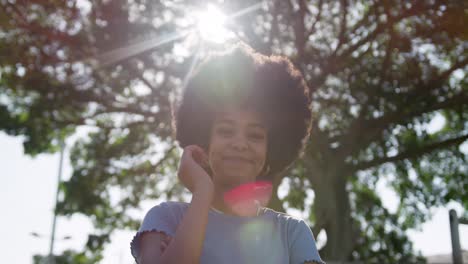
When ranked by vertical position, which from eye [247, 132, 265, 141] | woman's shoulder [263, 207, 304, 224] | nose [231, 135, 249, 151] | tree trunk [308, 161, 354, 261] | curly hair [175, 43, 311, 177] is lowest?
woman's shoulder [263, 207, 304, 224]

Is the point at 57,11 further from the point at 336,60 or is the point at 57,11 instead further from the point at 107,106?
the point at 336,60

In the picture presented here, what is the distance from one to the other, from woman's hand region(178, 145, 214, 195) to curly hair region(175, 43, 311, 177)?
0.41ft

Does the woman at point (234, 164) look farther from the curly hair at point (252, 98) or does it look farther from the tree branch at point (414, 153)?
the tree branch at point (414, 153)

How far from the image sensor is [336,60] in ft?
43.1

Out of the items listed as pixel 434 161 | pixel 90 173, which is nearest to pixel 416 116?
pixel 434 161

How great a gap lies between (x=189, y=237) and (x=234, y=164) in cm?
44

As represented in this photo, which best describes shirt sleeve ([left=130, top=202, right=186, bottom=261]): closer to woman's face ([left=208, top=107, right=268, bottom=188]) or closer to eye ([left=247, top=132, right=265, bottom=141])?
woman's face ([left=208, top=107, right=268, bottom=188])

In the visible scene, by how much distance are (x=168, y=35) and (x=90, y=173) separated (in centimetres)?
529

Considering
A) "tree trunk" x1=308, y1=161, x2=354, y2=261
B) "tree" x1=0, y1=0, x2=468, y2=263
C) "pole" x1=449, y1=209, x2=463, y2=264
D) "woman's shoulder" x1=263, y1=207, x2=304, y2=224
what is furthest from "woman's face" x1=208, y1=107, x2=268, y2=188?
"tree trunk" x1=308, y1=161, x2=354, y2=261

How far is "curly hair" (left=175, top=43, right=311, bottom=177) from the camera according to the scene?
8.05 ft

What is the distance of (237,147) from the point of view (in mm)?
2207

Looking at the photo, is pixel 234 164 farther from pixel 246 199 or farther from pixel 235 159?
pixel 246 199

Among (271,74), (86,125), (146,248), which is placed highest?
(86,125)

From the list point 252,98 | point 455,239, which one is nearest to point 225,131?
point 252,98
